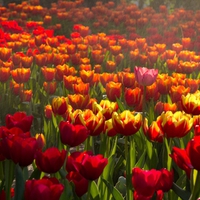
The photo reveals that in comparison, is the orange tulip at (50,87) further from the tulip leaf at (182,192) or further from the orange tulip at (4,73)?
the tulip leaf at (182,192)

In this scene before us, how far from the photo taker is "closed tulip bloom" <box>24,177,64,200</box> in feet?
5.72

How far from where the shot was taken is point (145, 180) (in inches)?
73.9

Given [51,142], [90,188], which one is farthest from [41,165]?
[51,142]

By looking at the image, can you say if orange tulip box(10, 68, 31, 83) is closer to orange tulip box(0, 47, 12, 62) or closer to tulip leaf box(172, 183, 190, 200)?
orange tulip box(0, 47, 12, 62)

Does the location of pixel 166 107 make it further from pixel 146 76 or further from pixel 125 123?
pixel 125 123

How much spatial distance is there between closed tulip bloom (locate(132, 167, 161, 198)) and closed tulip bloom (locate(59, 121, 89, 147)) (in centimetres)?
46

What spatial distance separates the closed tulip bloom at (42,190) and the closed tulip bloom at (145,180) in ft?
0.92

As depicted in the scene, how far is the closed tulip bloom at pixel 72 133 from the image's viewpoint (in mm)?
2291

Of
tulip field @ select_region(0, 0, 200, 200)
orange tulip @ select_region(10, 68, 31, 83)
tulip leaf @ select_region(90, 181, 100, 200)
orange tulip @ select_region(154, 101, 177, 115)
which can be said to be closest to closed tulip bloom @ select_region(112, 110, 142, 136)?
tulip field @ select_region(0, 0, 200, 200)

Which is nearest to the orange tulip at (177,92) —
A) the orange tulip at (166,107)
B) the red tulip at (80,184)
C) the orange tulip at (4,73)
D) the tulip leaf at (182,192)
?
the orange tulip at (166,107)

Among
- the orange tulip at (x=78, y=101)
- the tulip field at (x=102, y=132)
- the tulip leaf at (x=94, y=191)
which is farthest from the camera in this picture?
the orange tulip at (x=78, y=101)

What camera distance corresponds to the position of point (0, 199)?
1954 mm

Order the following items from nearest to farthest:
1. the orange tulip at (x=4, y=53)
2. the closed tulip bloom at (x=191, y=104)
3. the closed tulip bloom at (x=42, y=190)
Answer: the closed tulip bloom at (x=42, y=190) < the closed tulip bloom at (x=191, y=104) < the orange tulip at (x=4, y=53)

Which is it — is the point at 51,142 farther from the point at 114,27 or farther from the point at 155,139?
the point at 114,27
